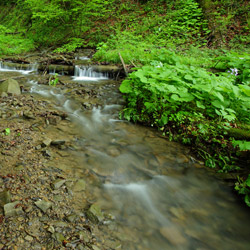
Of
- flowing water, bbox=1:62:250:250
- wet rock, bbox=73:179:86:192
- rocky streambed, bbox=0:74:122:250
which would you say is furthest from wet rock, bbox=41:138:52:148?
wet rock, bbox=73:179:86:192

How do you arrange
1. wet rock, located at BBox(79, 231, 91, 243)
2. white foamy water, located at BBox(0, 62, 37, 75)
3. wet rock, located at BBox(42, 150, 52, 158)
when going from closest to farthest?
1. wet rock, located at BBox(79, 231, 91, 243)
2. wet rock, located at BBox(42, 150, 52, 158)
3. white foamy water, located at BBox(0, 62, 37, 75)

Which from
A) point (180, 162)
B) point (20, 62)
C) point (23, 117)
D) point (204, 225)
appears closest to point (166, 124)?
point (180, 162)

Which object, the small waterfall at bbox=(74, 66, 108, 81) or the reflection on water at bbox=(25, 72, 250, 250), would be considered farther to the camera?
the small waterfall at bbox=(74, 66, 108, 81)

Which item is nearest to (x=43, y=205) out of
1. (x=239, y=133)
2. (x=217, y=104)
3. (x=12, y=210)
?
(x=12, y=210)

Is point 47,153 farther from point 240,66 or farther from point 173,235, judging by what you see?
point 240,66

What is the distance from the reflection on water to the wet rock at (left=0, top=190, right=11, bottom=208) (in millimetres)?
661

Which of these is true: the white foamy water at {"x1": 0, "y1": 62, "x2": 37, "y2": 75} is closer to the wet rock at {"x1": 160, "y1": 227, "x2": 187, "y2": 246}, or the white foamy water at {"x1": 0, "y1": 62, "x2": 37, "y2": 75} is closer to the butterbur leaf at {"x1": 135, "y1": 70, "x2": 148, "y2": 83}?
the butterbur leaf at {"x1": 135, "y1": 70, "x2": 148, "y2": 83}

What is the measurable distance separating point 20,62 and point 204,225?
33.4 feet

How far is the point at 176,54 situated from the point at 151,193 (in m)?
6.13

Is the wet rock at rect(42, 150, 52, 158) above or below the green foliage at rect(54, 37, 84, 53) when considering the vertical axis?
below

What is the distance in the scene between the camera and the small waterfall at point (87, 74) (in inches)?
289

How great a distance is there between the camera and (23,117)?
357 cm

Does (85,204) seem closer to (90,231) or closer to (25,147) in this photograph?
(90,231)

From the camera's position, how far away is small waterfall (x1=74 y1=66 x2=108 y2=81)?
24.0 feet
